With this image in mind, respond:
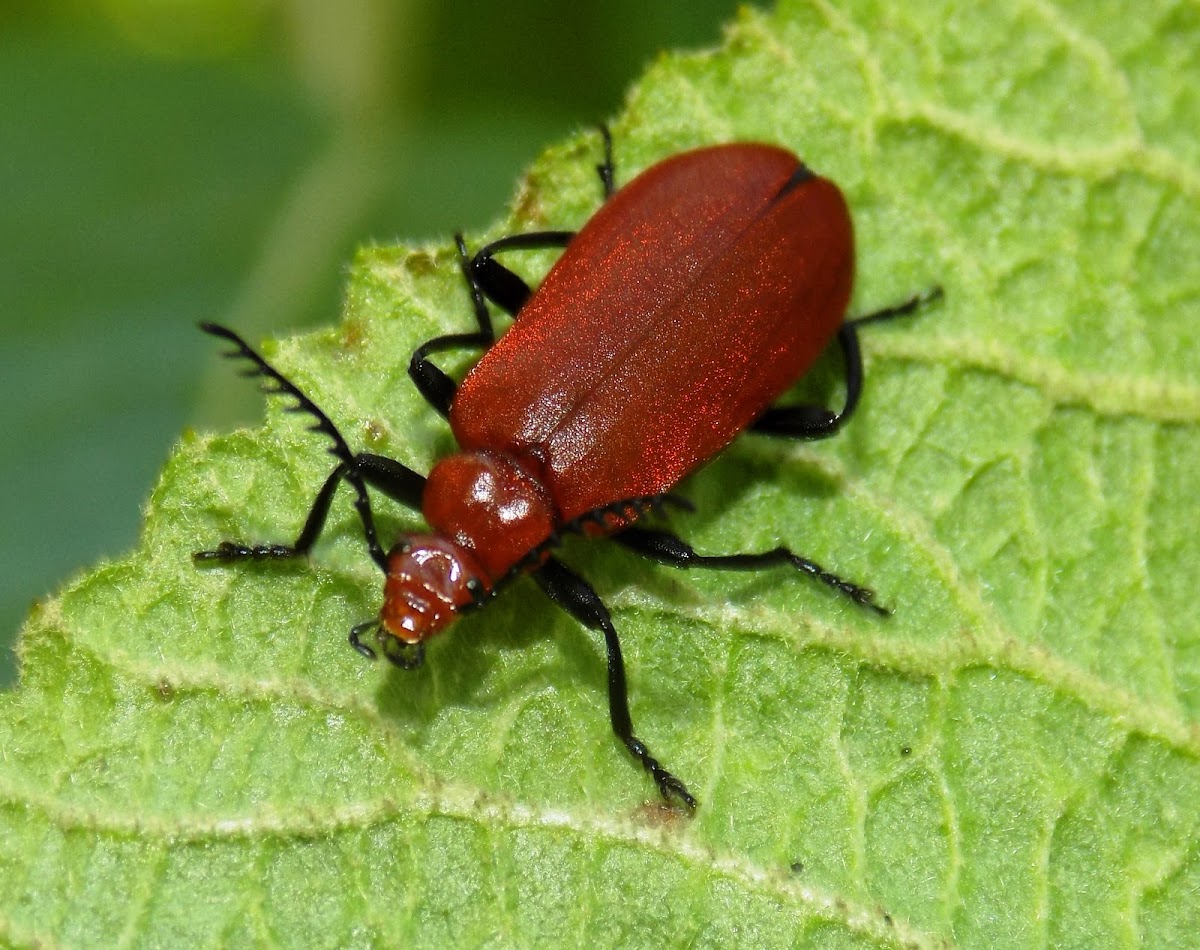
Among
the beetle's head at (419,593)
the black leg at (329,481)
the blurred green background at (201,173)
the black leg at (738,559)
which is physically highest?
the blurred green background at (201,173)

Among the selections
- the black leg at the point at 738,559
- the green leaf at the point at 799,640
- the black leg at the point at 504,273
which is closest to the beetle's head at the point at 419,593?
the green leaf at the point at 799,640

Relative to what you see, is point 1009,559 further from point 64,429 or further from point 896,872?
point 64,429

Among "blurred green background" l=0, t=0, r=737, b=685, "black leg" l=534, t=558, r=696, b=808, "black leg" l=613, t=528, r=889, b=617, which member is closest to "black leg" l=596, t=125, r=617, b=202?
"blurred green background" l=0, t=0, r=737, b=685

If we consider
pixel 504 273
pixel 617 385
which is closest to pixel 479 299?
pixel 504 273

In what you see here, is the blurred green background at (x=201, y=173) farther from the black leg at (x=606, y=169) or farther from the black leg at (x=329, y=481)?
the black leg at (x=329, y=481)

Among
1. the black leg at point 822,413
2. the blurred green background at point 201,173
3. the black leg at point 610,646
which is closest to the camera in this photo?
the black leg at point 610,646

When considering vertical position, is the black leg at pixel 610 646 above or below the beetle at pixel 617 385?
below

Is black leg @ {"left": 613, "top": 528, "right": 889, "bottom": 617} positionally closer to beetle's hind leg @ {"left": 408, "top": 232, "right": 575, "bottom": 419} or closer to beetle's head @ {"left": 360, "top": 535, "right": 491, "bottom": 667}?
beetle's head @ {"left": 360, "top": 535, "right": 491, "bottom": 667}

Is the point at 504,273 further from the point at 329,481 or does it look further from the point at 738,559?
the point at 738,559
